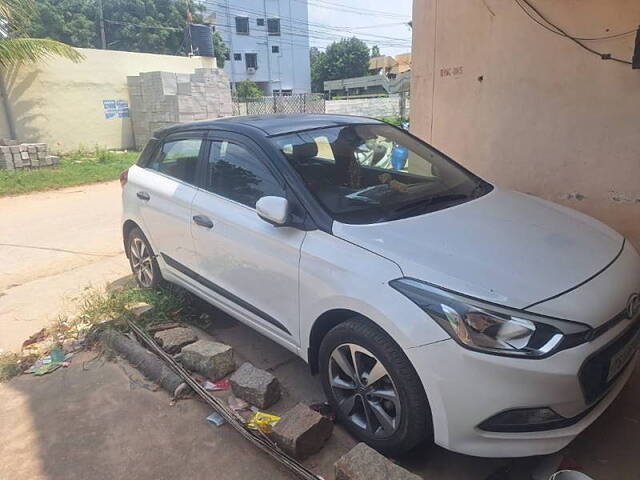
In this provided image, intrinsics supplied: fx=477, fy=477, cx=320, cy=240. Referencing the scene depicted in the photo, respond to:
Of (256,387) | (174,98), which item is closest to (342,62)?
(174,98)

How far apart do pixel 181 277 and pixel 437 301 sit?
7.78 ft

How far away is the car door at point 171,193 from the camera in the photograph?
3500mm

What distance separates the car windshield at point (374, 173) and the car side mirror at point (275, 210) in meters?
0.21

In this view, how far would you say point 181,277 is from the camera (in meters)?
3.76

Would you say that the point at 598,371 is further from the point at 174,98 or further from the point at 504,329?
the point at 174,98

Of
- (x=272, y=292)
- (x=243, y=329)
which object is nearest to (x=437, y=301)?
(x=272, y=292)

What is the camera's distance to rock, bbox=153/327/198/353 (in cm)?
342

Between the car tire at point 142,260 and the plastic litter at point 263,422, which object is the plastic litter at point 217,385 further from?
the car tire at point 142,260

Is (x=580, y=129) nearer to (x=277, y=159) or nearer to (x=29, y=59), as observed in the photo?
(x=277, y=159)

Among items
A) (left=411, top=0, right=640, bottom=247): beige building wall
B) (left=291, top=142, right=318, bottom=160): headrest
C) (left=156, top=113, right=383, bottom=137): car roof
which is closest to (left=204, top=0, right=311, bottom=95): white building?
(left=411, top=0, right=640, bottom=247): beige building wall

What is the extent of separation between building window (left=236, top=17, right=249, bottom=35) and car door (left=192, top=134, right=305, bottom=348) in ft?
139

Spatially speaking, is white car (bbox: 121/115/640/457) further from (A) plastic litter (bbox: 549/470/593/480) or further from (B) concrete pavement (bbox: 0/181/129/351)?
(B) concrete pavement (bbox: 0/181/129/351)

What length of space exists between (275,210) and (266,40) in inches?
1718

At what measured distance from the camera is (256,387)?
2.80 metres
